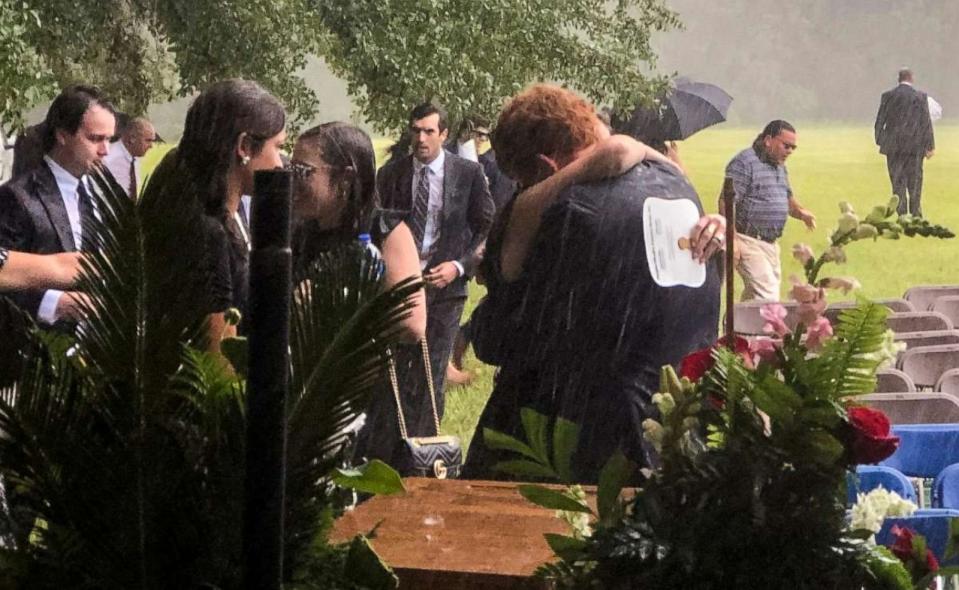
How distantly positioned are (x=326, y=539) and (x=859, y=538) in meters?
0.32

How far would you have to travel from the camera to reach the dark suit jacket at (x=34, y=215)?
214cm

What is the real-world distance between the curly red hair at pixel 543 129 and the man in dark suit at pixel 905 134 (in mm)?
2131

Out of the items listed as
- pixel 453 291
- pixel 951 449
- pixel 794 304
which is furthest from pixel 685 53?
pixel 794 304

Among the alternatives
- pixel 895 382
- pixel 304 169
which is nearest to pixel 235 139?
pixel 304 169

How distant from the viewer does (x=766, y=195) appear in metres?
4.01

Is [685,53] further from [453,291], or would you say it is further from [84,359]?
[84,359]

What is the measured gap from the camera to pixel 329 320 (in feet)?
2.48

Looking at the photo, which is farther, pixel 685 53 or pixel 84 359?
pixel 685 53

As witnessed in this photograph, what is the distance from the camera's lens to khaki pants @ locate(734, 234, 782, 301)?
3223 millimetres

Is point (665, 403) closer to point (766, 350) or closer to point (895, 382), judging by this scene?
point (766, 350)

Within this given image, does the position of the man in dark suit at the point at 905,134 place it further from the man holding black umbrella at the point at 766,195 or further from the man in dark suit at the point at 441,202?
the man in dark suit at the point at 441,202

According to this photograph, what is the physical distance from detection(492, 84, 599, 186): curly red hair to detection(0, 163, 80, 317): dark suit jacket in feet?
2.36

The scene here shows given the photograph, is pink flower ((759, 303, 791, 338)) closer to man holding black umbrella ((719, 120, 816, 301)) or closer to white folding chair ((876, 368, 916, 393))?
white folding chair ((876, 368, 916, 393))

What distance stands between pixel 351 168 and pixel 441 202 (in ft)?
4.35
